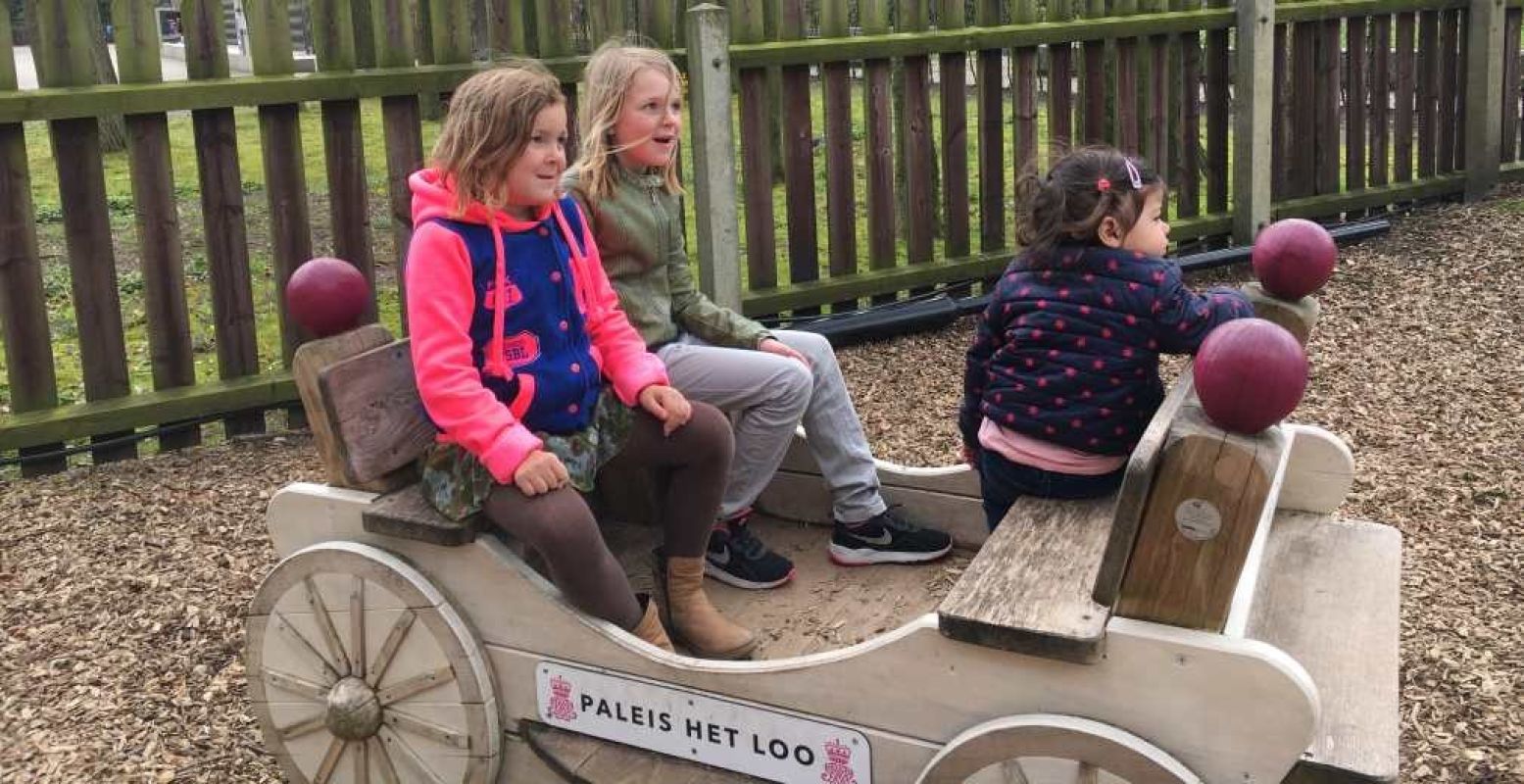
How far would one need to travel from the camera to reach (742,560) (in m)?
3.11

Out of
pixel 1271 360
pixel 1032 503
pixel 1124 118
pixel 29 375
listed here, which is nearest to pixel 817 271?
pixel 1124 118

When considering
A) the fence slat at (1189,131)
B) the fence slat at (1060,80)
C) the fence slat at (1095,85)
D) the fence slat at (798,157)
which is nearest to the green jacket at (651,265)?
the fence slat at (798,157)

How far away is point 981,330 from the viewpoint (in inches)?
109

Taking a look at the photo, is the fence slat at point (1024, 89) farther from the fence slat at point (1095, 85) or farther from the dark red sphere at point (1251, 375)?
the dark red sphere at point (1251, 375)

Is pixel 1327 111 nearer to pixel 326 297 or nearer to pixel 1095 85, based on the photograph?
pixel 1095 85

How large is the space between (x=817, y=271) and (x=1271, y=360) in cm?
399

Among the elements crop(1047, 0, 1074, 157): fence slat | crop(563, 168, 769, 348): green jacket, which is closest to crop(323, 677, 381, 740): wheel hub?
crop(563, 168, 769, 348): green jacket

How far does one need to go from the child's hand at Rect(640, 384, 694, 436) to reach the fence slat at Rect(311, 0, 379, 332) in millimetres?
2116

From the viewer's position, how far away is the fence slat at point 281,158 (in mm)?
4574

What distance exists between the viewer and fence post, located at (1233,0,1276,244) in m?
6.67

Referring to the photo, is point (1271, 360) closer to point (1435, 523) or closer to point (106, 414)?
point (1435, 523)

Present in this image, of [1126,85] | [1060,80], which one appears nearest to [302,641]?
[1060,80]

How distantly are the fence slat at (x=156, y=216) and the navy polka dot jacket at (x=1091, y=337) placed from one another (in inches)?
114

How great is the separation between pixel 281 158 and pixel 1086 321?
10.0ft
